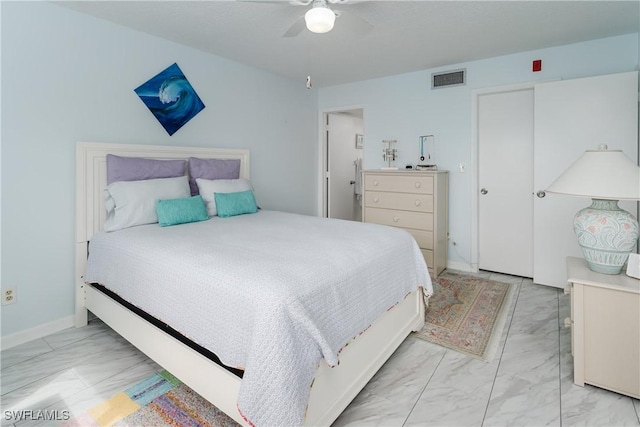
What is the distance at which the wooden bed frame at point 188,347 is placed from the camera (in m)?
1.47

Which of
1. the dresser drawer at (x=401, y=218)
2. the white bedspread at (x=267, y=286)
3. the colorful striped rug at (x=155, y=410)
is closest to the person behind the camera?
the white bedspread at (x=267, y=286)

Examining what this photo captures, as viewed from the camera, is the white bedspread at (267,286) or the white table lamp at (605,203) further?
the white table lamp at (605,203)

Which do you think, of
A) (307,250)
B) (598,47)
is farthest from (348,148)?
(307,250)

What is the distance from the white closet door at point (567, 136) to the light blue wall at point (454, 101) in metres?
0.28

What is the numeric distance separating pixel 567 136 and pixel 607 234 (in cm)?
175

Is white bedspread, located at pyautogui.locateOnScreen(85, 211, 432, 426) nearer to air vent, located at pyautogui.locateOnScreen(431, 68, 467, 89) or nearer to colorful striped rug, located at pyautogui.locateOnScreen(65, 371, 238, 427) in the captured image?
colorful striped rug, located at pyautogui.locateOnScreen(65, 371, 238, 427)

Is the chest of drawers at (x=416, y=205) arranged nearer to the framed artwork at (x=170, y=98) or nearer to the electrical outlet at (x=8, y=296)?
the framed artwork at (x=170, y=98)

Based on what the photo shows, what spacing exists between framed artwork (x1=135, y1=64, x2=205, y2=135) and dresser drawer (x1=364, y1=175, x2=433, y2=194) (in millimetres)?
2075

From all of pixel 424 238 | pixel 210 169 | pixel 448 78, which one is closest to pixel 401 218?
pixel 424 238

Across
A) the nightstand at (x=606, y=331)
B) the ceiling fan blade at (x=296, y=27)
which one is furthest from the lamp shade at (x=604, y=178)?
the ceiling fan blade at (x=296, y=27)

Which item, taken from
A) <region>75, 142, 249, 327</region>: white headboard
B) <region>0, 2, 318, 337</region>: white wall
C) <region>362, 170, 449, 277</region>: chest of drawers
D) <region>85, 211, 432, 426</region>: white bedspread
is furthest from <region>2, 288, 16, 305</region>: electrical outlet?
<region>362, 170, 449, 277</region>: chest of drawers

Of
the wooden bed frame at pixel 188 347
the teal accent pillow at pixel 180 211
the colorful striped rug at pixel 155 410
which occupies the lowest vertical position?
the colorful striped rug at pixel 155 410

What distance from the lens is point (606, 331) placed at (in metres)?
1.75

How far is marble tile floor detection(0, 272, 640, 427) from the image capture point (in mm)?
1626
